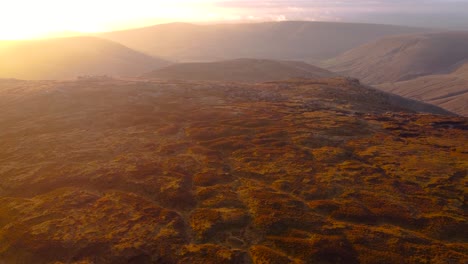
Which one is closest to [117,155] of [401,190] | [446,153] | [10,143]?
[10,143]

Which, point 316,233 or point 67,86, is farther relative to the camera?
point 67,86

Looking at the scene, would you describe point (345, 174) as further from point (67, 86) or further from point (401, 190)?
point (67, 86)

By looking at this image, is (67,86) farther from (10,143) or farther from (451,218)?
(451,218)

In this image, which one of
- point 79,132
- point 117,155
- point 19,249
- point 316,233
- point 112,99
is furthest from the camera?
point 112,99

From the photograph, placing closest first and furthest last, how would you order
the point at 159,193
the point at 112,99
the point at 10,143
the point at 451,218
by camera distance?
the point at 451,218 < the point at 159,193 < the point at 10,143 < the point at 112,99

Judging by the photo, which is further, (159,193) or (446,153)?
(446,153)

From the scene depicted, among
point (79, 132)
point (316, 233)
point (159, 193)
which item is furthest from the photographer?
point (79, 132)

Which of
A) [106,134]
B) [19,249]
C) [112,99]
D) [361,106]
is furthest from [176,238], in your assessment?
[361,106]
